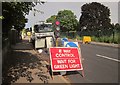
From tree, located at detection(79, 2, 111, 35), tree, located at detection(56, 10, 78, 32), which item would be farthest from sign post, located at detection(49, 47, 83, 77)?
tree, located at detection(56, 10, 78, 32)

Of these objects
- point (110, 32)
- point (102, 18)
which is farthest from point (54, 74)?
point (102, 18)

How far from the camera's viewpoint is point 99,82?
10.5 m

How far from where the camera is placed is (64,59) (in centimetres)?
1163

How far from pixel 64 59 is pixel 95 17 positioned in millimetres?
81855

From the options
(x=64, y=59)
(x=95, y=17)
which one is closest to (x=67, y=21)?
(x=95, y=17)

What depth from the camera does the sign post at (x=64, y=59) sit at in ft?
37.5

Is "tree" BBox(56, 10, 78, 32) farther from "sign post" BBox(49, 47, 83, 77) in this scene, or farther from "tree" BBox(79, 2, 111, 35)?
"sign post" BBox(49, 47, 83, 77)

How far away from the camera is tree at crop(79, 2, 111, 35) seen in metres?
90.8

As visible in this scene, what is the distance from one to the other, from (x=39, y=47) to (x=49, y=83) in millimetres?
16810

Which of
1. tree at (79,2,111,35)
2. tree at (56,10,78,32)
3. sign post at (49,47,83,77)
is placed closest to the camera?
sign post at (49,47,83,77)

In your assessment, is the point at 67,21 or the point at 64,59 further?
the point at 67,21

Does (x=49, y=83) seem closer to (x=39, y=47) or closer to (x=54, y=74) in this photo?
(x=54, y=74)

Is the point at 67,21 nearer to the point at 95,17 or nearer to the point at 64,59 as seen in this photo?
the point at 95,17

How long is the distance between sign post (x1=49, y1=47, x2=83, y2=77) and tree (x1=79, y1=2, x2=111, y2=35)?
258 feet
